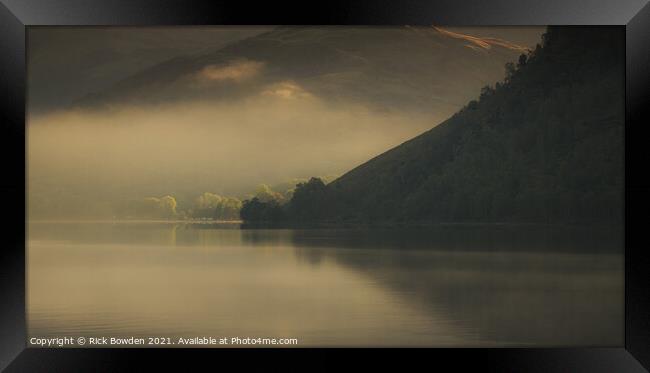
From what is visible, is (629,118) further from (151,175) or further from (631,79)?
(151,175)

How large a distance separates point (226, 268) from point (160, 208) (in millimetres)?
559

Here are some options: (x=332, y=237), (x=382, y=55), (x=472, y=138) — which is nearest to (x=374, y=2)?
(x=382, y=55)

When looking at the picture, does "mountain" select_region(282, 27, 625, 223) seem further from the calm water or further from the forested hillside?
the calm water

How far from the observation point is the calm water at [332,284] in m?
4.20

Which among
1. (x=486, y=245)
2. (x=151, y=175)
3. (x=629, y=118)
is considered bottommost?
(x=486, y=245)

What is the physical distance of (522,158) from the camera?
14.3ft

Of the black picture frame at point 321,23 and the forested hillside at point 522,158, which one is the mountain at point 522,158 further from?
the black picture frame at point 321,23

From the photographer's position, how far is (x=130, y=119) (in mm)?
A: 4441

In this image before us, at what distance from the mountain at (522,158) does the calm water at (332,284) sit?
141 millimetres

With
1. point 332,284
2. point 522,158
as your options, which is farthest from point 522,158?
point 332,284

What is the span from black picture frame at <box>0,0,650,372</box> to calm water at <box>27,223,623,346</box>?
18 centimetres

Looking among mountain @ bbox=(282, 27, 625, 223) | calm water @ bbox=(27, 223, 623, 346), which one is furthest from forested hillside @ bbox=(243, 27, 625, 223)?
calm water @ bbox=(27, 223, 623, 346)

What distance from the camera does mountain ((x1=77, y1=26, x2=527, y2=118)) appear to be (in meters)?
4.29

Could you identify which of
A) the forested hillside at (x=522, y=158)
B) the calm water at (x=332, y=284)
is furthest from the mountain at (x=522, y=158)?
the calm water at (x=332, y=284)
